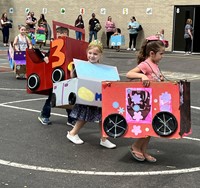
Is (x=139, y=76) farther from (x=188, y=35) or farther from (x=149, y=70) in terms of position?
(x=188, y=35)

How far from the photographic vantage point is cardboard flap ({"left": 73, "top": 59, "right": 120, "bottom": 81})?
18.5ft

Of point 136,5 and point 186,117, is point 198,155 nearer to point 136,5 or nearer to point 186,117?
point 186,117

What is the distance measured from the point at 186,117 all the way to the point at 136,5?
67.2 feet

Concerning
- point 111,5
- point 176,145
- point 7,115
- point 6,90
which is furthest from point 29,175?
point 111,5

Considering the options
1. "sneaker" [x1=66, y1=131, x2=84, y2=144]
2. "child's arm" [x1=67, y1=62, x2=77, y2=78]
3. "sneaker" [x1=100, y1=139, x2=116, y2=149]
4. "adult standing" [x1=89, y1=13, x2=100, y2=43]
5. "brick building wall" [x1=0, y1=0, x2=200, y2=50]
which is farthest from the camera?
"adult standing" [x1=89, y1=13, x2=100, y2=43]

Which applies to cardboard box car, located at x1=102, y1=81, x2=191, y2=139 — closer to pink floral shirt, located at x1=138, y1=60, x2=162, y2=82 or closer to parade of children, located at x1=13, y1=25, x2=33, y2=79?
pink floral shirt, located at x1=138, y1=60, x2=162, y2=82

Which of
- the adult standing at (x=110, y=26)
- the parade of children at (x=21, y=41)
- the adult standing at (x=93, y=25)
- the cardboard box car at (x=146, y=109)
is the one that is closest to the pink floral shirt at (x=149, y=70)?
the cardboard box car at (x=146, y=109)

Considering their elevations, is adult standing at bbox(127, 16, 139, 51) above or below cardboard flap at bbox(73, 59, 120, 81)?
above

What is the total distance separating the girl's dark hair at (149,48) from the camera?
207 inches

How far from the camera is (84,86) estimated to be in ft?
18.2

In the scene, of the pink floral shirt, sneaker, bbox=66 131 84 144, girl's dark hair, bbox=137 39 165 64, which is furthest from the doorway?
the pink floral shirt

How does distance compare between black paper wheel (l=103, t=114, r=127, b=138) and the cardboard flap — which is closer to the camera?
black paper wheel (l=103, t=114, r=127, b=138)

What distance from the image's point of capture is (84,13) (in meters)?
26.8

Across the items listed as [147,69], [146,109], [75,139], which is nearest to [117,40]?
[75,139]
